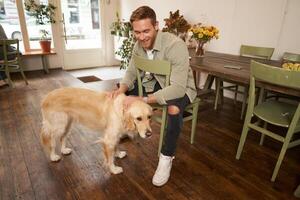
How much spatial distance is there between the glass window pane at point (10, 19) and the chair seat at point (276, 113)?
481 cm

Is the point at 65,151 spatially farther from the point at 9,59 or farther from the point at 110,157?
the point at 9,59

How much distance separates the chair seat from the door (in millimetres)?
4528

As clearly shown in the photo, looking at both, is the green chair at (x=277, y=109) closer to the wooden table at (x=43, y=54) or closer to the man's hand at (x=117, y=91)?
the man's hand at (x=117, y=91)

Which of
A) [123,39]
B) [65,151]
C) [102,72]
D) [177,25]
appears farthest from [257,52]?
[102,72]

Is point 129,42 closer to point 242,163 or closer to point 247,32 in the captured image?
point 247,32

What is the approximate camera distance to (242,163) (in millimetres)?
1895

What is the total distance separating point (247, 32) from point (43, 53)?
394 centimetres

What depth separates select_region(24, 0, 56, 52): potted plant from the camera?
4.42m

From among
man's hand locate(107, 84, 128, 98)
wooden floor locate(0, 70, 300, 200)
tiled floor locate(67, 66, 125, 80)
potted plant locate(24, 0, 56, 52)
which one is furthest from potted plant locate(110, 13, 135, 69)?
man's hand locate(107, 84, 128, 98)

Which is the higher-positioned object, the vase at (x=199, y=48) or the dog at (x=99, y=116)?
the vase at (x=199, y=48)

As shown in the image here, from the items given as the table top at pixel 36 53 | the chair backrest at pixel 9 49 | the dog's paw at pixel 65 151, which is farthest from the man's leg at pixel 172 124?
the table top at pixel 36 53

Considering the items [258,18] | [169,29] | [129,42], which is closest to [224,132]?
[258,18]

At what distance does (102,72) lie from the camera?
196 inches

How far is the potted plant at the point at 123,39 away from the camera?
4593 mm
